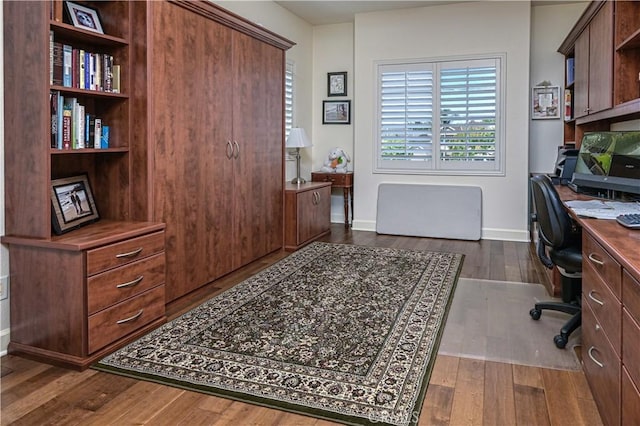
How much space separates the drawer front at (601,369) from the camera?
1.67 metres

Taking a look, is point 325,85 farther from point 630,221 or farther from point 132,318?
point 630,221

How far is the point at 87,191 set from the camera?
9.32ft

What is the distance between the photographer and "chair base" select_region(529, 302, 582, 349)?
2.60 m

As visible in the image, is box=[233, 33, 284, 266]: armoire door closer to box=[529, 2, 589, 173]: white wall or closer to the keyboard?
the keyboard

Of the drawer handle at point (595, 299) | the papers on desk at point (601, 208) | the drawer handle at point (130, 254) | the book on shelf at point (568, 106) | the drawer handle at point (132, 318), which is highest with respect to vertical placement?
the book on shelf at point (568, 106)

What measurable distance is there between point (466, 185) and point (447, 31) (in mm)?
1809

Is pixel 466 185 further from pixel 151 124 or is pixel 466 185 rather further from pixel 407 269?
pixel 151 124

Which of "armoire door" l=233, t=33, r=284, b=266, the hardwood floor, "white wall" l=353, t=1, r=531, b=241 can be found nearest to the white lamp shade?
"armoire door" l=233, t=33, r=284, b=266

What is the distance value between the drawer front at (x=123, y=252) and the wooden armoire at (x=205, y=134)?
0.75ft

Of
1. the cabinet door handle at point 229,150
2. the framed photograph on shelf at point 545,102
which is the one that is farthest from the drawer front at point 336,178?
the cabinet door handle at point 229,150

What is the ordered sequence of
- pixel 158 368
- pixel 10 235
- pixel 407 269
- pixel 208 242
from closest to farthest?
pixel 158 368 → pixel 10 235 → pixel 208 242 → pixel 407 269

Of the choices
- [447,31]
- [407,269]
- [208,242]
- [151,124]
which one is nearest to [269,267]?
[208,242]

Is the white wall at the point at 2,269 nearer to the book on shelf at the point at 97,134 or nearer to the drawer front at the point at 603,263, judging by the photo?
the book on shelf at the point at 97,134

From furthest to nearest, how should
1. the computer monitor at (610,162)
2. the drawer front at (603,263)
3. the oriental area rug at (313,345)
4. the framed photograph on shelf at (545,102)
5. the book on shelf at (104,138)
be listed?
the framed photograph on shelf at (545,102)
the computer monitor at (610,162)
the book on shelf at (104,138)
the oriental area rug at (313,345)
the drawer front at (603,263)
